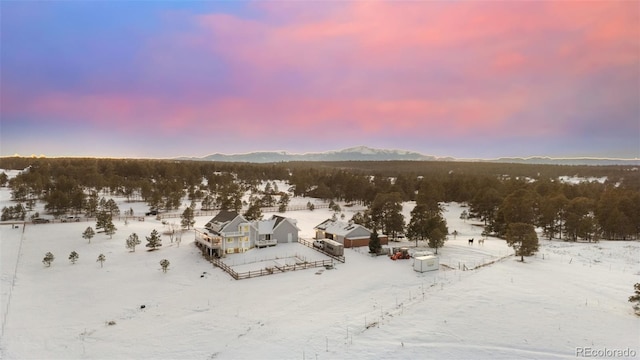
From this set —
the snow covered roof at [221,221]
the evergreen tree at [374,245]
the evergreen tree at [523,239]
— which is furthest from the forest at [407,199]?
the snow covered roof at [221,221]

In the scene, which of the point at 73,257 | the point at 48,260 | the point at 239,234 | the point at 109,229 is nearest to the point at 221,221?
the point at 239,234

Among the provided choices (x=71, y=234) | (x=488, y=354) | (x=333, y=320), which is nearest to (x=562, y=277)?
(x=488, y=354)

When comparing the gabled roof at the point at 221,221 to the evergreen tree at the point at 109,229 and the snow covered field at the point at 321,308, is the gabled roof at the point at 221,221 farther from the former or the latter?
the evergreen tree at the point at 109,229

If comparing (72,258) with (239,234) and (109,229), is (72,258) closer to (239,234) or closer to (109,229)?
(109,229)

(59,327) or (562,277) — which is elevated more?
(562,277)

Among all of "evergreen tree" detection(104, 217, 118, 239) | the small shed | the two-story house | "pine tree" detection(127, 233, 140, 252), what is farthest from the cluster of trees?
the small shed

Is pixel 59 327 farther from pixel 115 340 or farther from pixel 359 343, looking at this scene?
pixel 359 343

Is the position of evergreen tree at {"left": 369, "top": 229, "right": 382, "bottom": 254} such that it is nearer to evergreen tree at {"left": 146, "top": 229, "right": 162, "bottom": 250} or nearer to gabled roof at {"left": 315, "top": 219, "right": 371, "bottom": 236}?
gabled roof at {"left": 315, "top": 219, "right": 371, "bottom": 236}
